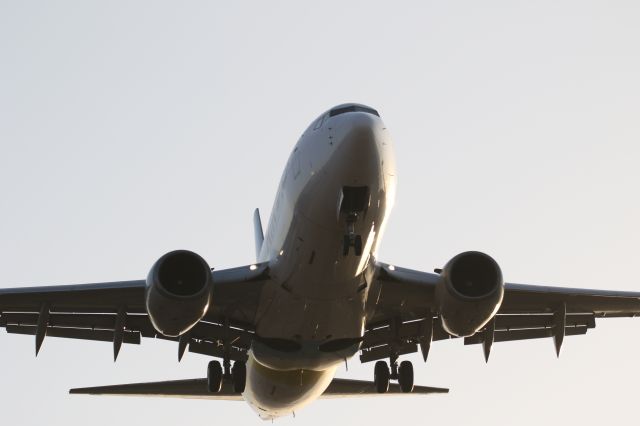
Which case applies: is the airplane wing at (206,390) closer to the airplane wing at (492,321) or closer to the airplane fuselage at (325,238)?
the airplane wing at (492,321)

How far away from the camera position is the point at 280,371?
22.6m

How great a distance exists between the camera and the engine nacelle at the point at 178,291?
1894 cm

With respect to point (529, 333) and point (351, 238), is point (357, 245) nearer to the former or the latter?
point (351, 238)

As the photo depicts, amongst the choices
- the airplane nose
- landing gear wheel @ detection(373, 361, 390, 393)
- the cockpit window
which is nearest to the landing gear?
the airplane nose

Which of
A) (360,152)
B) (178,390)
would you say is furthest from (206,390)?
(360,152)

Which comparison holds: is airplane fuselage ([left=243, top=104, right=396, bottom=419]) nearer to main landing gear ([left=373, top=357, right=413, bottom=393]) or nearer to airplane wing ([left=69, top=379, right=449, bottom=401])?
main landing gear ([left=373, top=357, right=413, bottom=393])

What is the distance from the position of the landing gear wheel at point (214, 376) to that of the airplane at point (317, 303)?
3 cm

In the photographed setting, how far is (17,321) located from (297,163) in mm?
8558

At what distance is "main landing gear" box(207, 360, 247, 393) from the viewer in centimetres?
2316

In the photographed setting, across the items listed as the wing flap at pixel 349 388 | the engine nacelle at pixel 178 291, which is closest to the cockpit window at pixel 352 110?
the engine nacelle at pixel 178 291

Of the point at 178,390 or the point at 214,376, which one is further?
the point at 178,390

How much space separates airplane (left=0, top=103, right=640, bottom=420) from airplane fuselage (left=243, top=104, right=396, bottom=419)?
0.08 ft

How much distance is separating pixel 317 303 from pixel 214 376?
475 centimetres

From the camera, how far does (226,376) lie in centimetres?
2317
